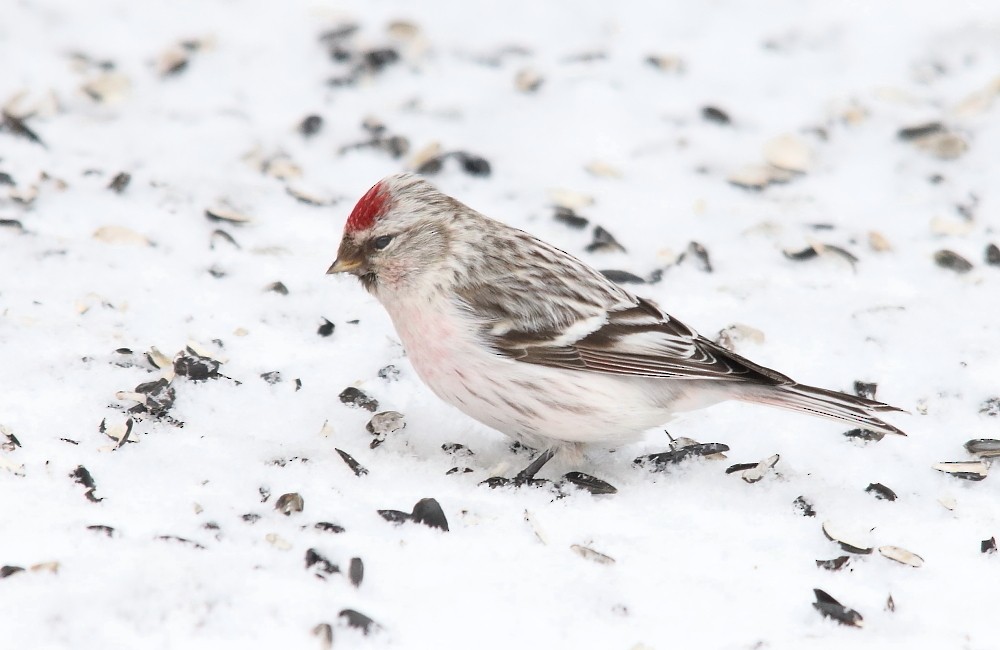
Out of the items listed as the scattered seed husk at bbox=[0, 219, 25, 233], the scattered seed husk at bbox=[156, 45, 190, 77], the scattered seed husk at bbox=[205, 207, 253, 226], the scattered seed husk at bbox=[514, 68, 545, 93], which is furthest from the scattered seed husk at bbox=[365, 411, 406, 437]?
the scattered seed husk at bbox=[156, 45, 190, 77]

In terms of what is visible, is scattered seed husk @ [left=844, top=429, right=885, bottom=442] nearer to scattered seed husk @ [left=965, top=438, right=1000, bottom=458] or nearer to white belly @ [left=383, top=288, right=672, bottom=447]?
scattered seed husk @ [left=965, top=438, right=1000, bottom=458]

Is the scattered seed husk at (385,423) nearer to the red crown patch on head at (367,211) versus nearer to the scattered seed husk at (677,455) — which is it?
the red crown patch on head at (367,211)

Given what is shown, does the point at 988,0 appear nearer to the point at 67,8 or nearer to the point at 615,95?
the point at 615,95

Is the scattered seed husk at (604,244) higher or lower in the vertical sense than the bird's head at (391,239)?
lower

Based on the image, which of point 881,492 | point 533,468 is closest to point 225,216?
point 533,468

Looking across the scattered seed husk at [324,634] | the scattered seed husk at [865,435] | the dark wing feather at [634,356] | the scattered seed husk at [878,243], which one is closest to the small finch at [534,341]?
the dark wing feather at [634,356]
